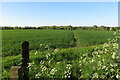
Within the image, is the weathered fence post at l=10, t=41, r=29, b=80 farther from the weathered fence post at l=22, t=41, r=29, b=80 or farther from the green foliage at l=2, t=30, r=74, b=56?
the green foliage at l=2, t=30, r=74, b=56

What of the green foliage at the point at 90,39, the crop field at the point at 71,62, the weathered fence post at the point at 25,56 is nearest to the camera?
the weathered fence post at the point at 25,56

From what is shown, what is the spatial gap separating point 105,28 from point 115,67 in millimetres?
87363

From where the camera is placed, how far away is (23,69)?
3551mm

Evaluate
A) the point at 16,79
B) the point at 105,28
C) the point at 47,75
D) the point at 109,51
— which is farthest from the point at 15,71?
the point at 105,28

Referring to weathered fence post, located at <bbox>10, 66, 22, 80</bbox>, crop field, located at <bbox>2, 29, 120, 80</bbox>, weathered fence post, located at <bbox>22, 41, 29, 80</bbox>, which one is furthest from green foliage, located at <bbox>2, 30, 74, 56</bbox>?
weathered fence post, located at <bbox>10, 66, 22, 80</bbox>

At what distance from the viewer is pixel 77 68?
523cm

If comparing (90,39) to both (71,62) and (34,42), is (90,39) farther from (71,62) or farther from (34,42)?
(71,62)

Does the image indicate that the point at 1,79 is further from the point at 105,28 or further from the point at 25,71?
the point at 105,28

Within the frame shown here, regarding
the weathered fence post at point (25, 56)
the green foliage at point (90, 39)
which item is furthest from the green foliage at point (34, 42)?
the green foliage at point (90, 39)

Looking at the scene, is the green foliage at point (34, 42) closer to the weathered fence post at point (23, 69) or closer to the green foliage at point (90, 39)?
the weathered fence post at point (23, 69)

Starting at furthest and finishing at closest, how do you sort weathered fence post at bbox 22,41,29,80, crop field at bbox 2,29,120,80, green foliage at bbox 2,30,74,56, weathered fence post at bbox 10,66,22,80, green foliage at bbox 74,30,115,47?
green foliage at bbox 74,30,115,47 < green foliage at bbox 2,30,74,56 < crop field at bbox 2,29,120,80 < weathered fence post at bbox 22,41,29,80 < weathered fence post at bbox 10,66,22,80

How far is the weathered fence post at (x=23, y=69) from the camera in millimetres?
2871

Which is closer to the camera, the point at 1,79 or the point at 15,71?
the point at 15,71

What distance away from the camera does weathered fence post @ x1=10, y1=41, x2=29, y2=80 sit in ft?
9.42
